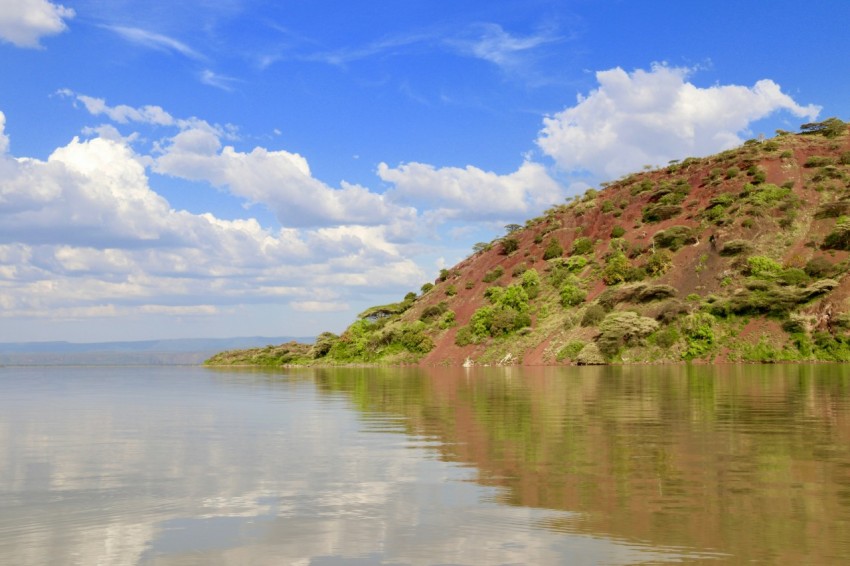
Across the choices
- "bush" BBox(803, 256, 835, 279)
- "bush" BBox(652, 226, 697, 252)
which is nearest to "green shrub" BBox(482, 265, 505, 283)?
"bush" BBox(652, 226, 697, 252)

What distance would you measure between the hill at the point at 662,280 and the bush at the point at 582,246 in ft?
0.71

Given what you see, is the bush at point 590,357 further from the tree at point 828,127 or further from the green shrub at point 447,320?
the tree at point 828,127

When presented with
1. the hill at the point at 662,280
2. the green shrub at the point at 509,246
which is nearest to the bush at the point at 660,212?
the hill at the point at 662,280

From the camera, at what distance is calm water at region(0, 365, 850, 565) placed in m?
9.30

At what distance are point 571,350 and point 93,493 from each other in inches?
3191

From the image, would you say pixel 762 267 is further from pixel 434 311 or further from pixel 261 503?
pixel 261 503

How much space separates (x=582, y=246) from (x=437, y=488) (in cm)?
10687

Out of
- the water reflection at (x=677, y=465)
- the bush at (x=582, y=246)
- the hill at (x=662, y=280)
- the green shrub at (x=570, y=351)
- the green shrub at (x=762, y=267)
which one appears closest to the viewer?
the water reflection at (x=677, y=465)

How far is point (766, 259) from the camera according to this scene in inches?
3656

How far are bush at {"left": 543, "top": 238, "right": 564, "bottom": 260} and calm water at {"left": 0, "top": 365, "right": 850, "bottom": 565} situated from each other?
3705 inches

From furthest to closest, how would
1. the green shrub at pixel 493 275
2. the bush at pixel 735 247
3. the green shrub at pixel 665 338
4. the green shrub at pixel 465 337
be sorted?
the green shrub at pixel 493 275 < the green shrub at pixel 465 337 < the bush at pixel 735 247 < the green shrub at pixel 665 338

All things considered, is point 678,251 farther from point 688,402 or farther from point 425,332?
point 688,402

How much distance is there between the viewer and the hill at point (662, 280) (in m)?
84.6

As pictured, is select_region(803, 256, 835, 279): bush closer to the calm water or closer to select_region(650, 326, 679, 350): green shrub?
select_region(650, 326, 679, 350): green shrub
